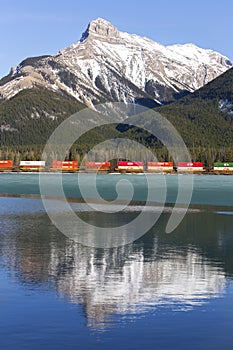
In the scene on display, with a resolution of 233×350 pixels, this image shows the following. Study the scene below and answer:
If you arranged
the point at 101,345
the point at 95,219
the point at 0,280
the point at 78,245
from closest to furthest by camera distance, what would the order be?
the point at 101,345
the point at 0,280
the point at 78,245
the point at 95,219

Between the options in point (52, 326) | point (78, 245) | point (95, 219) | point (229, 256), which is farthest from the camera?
point (95, 219)

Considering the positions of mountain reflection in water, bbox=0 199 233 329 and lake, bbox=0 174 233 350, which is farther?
mountain reflection in water, bbox=0 199 233 329

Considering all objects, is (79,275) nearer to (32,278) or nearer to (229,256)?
(32,278)

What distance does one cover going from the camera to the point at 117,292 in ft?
105

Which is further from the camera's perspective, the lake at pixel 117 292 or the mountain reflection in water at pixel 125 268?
the mountain reflection in water at pixel 125 268

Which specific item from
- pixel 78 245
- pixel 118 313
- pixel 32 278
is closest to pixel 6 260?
pixel 32 278

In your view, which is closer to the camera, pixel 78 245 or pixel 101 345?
pixel 101 345

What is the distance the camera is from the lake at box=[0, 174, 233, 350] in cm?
2514

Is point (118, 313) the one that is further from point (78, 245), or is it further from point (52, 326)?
point (78, 245)

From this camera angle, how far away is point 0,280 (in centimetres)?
3419

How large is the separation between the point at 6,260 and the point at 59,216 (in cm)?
3070

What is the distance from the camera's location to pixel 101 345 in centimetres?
2423

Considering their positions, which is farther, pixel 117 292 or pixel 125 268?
pixel 125 268

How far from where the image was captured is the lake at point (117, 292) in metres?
25.1
